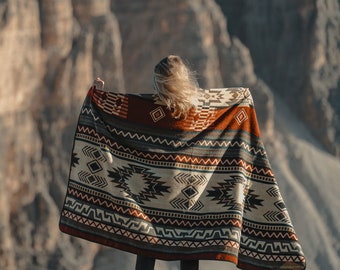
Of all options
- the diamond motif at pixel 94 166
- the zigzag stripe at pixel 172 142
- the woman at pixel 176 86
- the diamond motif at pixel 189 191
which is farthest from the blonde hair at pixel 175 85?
the diamond motif at pixel 94 166

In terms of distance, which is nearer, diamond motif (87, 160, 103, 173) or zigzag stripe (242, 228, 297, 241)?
diamond motif (87, 160, 103, 173)

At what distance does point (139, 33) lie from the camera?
29.0m

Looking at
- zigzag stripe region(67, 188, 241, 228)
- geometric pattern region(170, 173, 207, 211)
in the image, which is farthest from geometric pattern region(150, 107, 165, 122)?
zigzag stripe region(67, 188, 241, 228)

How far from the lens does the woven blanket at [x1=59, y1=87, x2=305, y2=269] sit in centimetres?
657

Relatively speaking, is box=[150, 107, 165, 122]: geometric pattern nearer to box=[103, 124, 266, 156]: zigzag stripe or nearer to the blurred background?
box=[103, 124, 266, 156]: zigzag stripe

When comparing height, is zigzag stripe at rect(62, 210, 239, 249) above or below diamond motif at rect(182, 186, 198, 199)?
below

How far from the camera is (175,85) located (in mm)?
6477

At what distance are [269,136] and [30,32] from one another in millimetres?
8327

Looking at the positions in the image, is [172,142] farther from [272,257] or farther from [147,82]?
[147,82]

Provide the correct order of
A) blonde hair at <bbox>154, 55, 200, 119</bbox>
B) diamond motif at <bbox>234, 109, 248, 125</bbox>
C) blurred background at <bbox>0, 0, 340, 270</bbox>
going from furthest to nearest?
blurred background at <bbox>0, 0, 340, 270</bbox>, diamond motif at <bbox>234, 109, 248, 125</bbox>, blonde hair at <bbox>154, 55, 200, 119</bbox>

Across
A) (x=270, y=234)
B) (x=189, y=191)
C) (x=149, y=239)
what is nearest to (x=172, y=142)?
(x=189, y=191)

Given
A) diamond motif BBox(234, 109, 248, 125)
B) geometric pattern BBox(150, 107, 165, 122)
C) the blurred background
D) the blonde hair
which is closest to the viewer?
the blonde hair

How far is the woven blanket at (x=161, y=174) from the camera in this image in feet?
21.6

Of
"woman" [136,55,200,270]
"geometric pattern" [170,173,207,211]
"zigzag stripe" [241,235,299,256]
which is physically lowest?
"zigzag stripe" [241,235,299,256]
